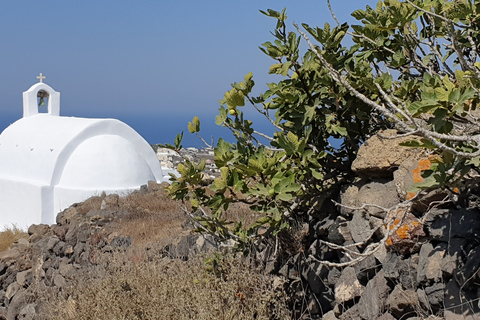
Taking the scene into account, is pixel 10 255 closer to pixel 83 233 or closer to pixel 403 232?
pixel 83 233

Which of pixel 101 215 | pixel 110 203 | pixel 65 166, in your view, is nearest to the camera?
pixel 101 215

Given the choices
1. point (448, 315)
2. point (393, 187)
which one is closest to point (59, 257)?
point (393, 187)

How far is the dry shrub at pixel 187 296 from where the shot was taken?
12.8 feet

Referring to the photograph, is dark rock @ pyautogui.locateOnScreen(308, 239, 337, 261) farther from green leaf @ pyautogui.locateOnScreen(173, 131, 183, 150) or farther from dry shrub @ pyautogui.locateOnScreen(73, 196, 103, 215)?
dry shrub @ pyautogui.locateOnScreen(73, 196, 103, 215)

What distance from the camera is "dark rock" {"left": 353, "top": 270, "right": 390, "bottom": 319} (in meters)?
3.29

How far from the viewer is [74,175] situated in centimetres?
1255

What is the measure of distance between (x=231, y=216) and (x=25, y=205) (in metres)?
7.74

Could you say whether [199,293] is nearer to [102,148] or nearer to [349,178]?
[349,178]

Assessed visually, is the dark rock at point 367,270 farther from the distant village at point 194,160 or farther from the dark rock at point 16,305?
the dark rock at point 16,305

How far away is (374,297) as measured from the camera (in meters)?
3.33

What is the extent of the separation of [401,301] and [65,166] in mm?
10993

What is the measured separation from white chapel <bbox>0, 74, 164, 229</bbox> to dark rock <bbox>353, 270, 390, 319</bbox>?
31.8ft

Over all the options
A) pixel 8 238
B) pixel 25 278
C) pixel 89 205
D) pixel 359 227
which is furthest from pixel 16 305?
pixel 359 227

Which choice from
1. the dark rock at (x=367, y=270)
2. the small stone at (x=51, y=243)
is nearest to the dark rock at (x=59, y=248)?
the small stone at (x=51, y=243)
